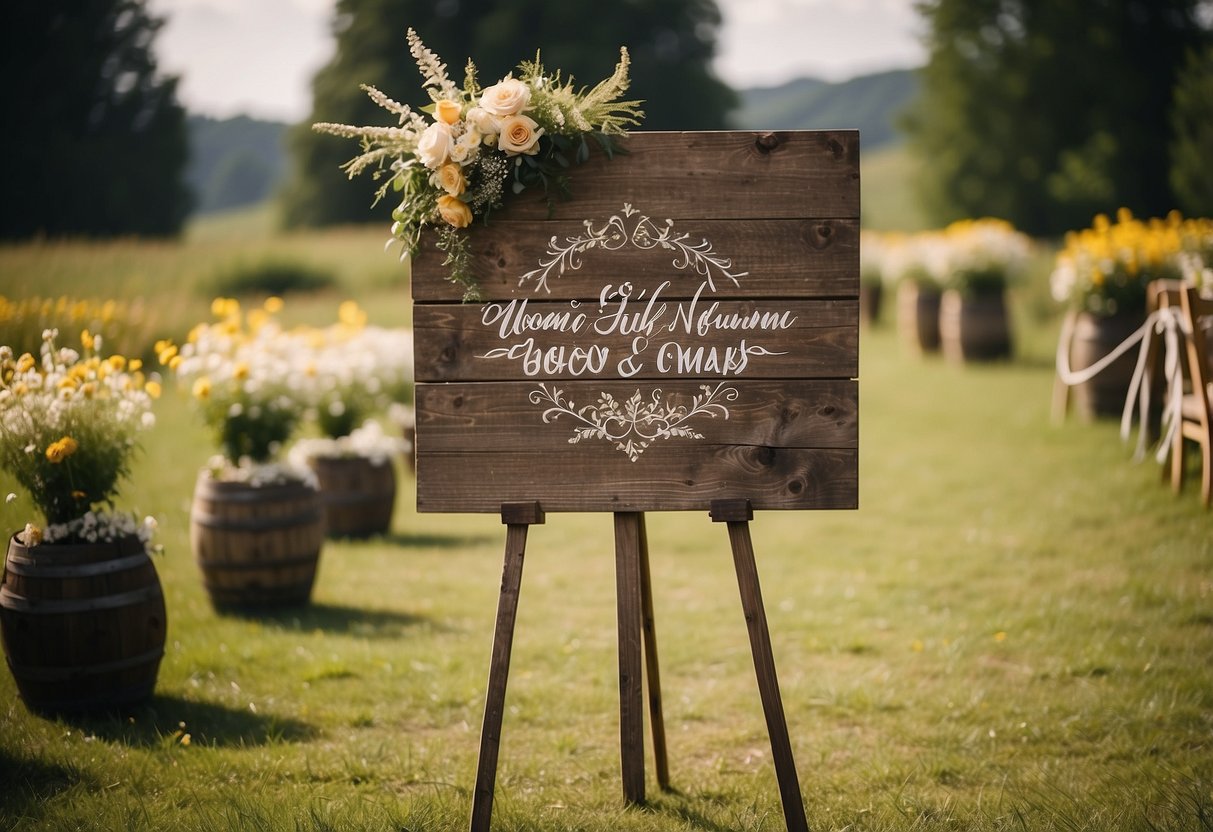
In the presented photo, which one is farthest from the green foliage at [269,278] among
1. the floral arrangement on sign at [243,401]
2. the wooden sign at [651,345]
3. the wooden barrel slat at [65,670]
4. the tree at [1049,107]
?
the tree at [1049,107]

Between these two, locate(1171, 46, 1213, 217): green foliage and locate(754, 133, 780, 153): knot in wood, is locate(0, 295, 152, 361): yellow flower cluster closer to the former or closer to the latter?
→ locate(754, 133, 780, 153): knot in wood

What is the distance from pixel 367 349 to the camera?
25.8 ft

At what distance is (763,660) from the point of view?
3.05 metres

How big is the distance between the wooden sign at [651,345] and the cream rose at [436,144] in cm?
25

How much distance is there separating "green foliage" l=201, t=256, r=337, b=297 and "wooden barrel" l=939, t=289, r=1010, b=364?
12.8m

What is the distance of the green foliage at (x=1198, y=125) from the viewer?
11656 mm

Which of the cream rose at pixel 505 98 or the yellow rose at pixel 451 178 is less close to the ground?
the cream rose at pixel 505 98

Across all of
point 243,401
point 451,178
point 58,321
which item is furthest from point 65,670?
point 58,321

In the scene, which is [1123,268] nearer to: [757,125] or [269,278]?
[269,278]

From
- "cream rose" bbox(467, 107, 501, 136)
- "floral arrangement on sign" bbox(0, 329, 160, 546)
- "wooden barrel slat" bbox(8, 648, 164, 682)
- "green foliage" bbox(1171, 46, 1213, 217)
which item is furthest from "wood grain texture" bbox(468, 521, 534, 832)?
"green foliage" bbox(1171, 46, 1213, 217)

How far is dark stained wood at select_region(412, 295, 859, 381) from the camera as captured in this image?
3.04 metres

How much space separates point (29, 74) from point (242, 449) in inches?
1324

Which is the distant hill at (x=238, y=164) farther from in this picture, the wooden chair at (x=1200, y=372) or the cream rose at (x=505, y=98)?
the cream rose at (x=505, y=98)

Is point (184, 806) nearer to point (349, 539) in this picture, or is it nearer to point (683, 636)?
point (683, 636)
